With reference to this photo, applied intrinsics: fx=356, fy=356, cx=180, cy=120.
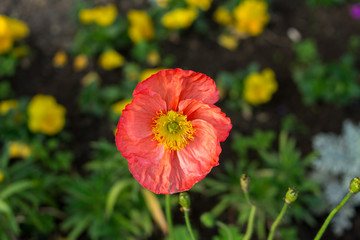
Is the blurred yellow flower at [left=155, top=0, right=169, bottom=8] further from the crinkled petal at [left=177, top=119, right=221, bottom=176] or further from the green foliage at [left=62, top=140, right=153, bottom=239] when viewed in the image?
the crinkled petal at [left=177, top=119, right=221, bottom=176]

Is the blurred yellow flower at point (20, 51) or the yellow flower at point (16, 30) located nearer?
the yellow flower at point (16, 30)

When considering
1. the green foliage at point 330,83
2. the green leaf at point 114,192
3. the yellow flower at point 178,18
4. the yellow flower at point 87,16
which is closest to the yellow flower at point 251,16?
the yellow flower at point 178,18

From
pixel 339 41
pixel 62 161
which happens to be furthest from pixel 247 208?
pixel 339 41

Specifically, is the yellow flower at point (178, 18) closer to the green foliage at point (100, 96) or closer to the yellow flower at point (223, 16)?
the yellow flower at point (223, 16)

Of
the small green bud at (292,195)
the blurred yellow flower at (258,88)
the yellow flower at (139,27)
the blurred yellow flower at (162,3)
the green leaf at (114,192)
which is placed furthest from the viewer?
the blurred yellow flower at (162,3)

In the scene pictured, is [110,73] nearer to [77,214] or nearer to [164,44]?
[164,44]

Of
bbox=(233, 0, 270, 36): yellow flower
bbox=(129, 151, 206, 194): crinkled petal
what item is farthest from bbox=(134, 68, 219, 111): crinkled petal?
bbox=(233, 0, 270, 36): yellow flower
